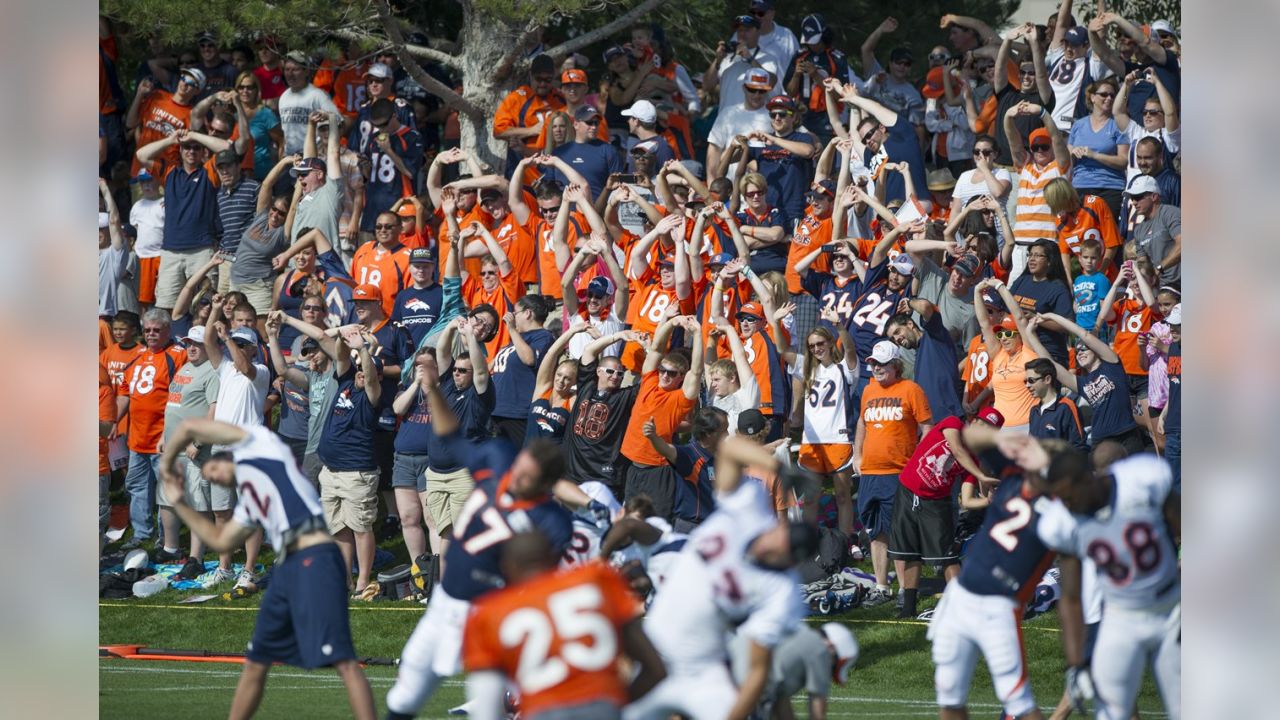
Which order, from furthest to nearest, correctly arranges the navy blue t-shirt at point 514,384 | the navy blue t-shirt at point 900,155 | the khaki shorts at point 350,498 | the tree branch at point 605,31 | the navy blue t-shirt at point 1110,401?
the tree branch at point 605,31, the navy blue t-shirt at point 900,155, the khaki shorts at point 350,498, the navy blue t-shirt at point 514,384, the navy blue t-shirt at point 1110,401

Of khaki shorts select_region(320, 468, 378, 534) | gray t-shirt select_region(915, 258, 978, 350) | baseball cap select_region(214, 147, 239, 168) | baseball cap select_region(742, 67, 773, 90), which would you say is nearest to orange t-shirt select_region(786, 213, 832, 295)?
gray t-shirt select_region(915, 258, 978, 350)

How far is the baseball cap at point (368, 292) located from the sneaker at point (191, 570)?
273 cm

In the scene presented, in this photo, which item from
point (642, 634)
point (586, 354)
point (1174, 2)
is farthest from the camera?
point (1174, 2)

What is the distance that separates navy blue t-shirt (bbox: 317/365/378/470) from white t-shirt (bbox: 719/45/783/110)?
492 cm

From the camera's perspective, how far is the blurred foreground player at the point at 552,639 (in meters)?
7.11

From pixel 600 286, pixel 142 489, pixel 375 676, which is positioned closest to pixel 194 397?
pixel 142 489

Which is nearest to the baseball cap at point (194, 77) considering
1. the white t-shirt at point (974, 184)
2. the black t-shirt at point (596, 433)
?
the black t-shirt at point (596, 433)

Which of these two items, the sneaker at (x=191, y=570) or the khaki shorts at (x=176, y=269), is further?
the khaki shorts at (x=176, y=269)

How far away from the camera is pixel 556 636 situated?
7098 millimetres

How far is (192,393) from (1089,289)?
765 cm

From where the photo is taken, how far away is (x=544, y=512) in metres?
9.16

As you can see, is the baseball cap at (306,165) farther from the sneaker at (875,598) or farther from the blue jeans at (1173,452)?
the blue jeans at (1173,452)
